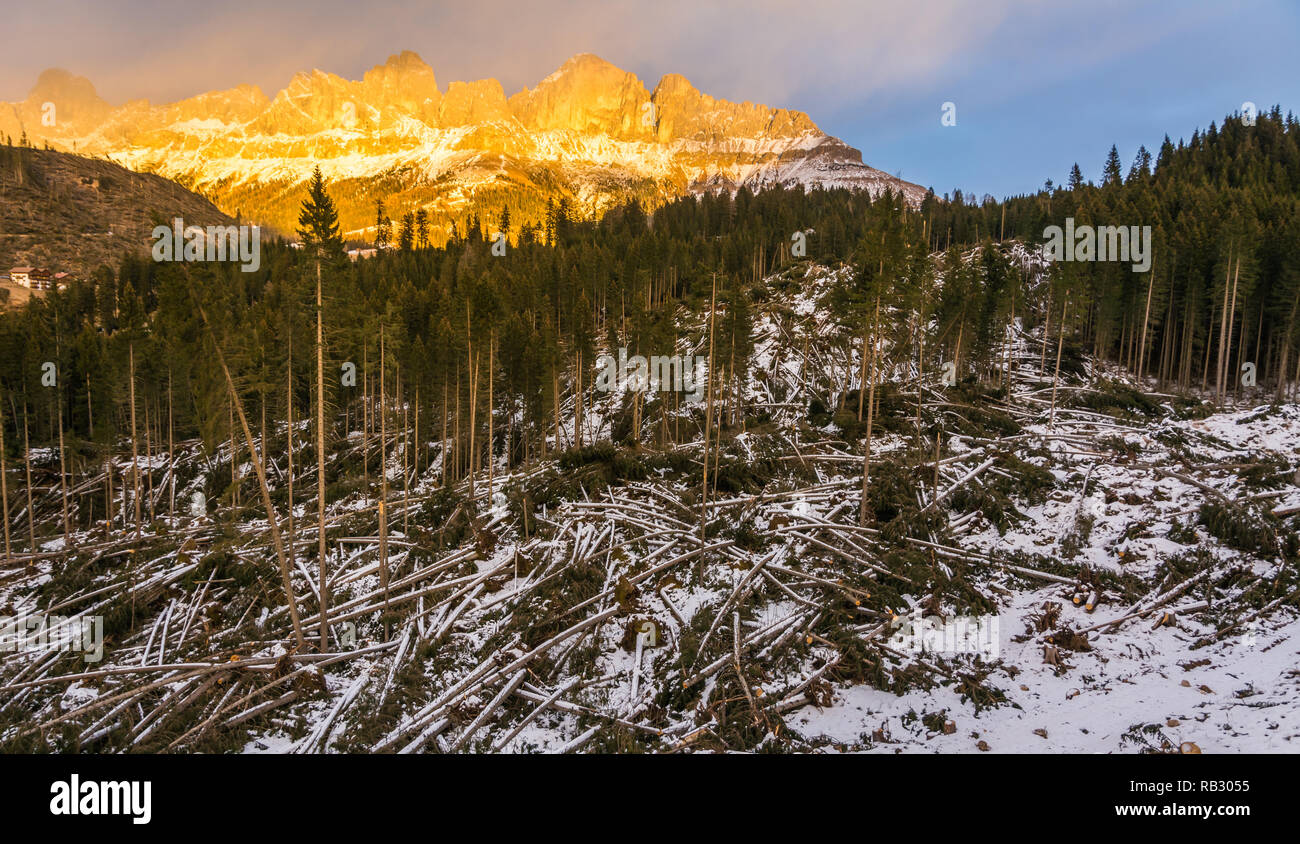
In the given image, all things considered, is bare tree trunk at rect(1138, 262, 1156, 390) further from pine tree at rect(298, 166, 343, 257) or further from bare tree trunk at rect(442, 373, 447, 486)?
pine tree at rect(298, 166, 343, 257)

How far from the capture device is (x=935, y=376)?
45469mm

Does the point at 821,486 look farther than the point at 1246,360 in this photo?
No

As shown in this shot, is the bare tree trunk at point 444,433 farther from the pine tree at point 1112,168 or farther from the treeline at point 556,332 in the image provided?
the pine tree at point 1112,168

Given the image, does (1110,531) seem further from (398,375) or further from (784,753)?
(398,375)

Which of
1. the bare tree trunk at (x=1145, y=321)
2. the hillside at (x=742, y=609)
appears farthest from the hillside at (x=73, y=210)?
the bare tree trunk at (x=1145, y=321)

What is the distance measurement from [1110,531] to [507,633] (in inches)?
883

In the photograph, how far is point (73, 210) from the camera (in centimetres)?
13725

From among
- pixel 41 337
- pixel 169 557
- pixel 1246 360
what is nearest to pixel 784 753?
pixel 169 557

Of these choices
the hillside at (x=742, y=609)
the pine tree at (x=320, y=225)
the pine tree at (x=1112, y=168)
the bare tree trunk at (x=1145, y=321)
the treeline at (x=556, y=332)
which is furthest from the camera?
the pine tree at (x=1112, y=168)

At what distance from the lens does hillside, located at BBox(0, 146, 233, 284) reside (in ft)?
387

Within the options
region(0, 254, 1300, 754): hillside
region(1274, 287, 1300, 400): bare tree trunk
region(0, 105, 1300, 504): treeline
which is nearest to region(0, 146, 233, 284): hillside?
region(0, 105, 1300, 504): treeline

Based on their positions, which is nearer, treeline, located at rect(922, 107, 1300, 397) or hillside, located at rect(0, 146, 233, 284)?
treeline, located at rect(922, 107, 1300, 397)

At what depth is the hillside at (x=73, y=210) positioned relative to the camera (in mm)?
117812

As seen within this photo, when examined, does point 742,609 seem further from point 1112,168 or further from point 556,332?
point 1112,168
